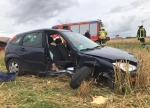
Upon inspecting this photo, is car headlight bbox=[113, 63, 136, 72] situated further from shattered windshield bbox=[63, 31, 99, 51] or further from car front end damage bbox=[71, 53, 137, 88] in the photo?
shattered windshield bbox=[63, 31, 99, 51]

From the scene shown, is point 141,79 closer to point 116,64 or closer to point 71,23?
point 116,64

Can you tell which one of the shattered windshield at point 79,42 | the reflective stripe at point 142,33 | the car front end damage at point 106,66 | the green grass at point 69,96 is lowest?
the green grass at point 69,96

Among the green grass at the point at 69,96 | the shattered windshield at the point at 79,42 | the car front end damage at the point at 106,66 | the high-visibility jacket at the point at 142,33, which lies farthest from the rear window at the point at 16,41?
the high-visibility jacket at the point at 142,33

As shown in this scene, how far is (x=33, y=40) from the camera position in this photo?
633cm

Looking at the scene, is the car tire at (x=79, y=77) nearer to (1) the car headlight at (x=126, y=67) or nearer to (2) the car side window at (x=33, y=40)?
(1) the car headlight at (x=126, y=67)

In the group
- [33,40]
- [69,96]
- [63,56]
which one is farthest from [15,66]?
[69,96]

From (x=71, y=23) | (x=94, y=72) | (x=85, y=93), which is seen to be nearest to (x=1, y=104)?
(x=85, y=93)

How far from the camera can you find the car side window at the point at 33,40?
614 centimetres

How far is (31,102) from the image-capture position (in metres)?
3.84

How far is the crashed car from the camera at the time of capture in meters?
4.59

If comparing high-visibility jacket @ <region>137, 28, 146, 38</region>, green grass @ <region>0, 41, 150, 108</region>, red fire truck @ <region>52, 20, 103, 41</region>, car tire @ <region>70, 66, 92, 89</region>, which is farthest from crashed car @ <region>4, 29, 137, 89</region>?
red fire truck @ <region>52, 20, 103, 41</region>

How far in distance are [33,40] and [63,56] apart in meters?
1.18

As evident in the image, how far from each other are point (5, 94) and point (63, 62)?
1801 mm

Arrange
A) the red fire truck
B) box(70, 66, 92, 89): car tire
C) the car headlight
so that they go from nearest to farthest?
the car headlight → box(70, 66, 92, 89): car tire → the red fire truck
